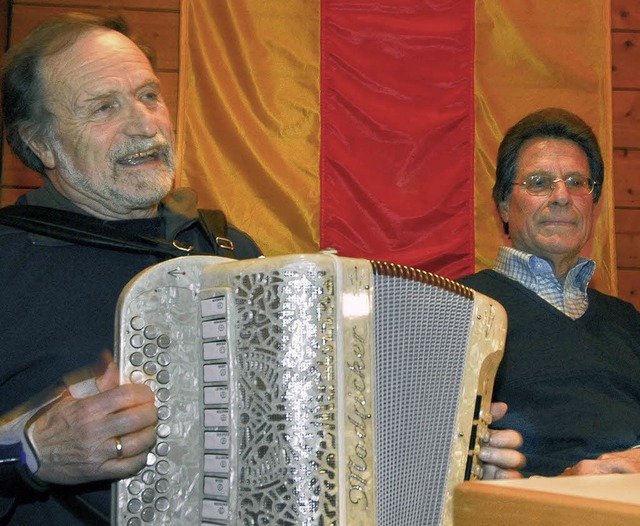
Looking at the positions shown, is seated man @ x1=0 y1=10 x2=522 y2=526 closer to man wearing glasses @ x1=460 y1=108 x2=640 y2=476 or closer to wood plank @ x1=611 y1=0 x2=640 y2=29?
man wearing glasses @ x1=460 y1=108 x2=640 y2=476

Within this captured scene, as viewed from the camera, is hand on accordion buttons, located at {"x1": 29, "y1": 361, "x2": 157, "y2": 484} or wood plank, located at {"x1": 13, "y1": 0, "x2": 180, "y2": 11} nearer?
hand on accordion buttons, located at {"x1": 29, "y1": 361, "x2": 157, "y2": 484}

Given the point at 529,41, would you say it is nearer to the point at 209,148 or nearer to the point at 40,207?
the point at 209,148

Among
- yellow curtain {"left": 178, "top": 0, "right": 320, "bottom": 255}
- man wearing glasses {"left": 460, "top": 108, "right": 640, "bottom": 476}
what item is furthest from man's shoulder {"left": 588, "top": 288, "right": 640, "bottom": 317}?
yellow curtain {"left": 178, "top": 0, "right": 320, "bottom": 255}

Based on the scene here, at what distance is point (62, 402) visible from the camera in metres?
1.20

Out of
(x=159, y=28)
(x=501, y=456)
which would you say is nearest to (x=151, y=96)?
(x=501, y=456)

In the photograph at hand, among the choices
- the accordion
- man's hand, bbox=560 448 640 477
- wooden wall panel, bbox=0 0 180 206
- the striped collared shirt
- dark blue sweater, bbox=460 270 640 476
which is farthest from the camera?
wooden wall panel, bbox=0 0 180 206

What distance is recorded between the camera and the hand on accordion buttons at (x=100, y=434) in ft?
3.62

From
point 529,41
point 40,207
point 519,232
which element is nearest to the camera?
point 40,207

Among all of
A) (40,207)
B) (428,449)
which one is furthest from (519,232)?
(40,207)

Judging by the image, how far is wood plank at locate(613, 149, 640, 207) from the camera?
264cm

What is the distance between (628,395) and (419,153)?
2.87 feet

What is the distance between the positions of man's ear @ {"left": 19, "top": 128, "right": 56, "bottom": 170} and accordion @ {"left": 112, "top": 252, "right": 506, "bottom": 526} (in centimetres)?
56

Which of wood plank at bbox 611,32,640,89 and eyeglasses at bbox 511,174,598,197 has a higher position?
wood plank at bbox 611,32,640,89

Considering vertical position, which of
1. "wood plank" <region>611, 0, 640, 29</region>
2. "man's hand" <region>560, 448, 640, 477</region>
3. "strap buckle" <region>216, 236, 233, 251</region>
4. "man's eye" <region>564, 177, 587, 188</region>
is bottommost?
"man's hand" <region>560, 448, 640, 477</region>
